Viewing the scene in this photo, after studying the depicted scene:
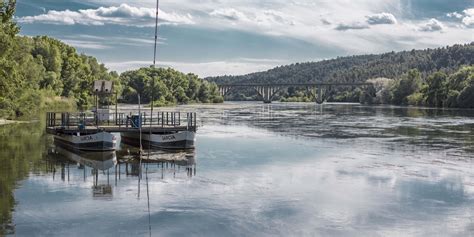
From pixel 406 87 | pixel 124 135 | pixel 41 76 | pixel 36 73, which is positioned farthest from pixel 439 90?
pixel 124 135

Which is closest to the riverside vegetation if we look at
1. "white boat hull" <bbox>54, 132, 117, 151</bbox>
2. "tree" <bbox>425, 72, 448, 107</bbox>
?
"white boat hull" <bbox>54, 132, 117, 151</bbox>

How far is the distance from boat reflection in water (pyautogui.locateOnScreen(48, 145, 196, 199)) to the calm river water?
7cm

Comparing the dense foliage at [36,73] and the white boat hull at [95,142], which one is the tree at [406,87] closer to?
the dense foliage at [36,73]

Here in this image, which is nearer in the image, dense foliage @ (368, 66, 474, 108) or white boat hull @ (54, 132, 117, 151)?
white boat hull @ (54, 132, 117, 151)

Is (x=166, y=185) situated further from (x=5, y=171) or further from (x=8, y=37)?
(x=8, y=37)

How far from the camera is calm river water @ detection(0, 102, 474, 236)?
2005 cm

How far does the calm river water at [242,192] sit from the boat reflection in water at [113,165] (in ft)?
0.23

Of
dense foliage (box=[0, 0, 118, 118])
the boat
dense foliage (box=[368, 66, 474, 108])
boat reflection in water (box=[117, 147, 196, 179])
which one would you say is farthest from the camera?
dense foliage (box=[368, 66, 474, 108])

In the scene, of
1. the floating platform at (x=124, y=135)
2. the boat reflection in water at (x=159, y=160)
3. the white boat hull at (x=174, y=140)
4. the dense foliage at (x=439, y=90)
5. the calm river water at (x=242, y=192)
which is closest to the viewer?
the calm river water at (x=242, y=192)

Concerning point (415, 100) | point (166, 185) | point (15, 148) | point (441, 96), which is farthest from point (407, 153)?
point (415, 100)

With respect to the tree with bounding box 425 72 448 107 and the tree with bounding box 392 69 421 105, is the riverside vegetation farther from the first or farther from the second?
the tree with bounding box 425 72 448 107

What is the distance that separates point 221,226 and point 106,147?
24.0 m

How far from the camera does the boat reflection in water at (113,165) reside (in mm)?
29828

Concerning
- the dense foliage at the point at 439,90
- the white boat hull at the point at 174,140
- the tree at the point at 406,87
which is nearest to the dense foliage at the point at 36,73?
the white boat hull at the point at 174,140
